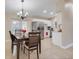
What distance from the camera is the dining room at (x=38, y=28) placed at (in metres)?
4.34

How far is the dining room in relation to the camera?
4336 mm

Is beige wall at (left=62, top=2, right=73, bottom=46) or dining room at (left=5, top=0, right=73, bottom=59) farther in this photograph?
beige wall at (left=62, top=2, right=73, bottom=46)

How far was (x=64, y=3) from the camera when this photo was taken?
644 cm

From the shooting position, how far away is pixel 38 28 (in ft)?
44.3

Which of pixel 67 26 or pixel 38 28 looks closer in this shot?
pixel 67 26

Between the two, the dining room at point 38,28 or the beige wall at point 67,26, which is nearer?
the dining room at point 38,28
